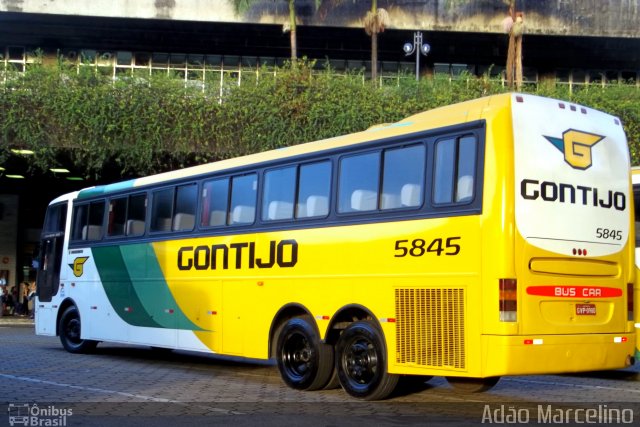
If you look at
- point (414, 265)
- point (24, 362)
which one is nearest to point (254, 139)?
point (24, 362)

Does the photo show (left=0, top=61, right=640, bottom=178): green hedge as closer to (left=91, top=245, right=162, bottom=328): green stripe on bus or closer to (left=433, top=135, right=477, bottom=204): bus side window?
(left=91, top=245, right=162, bottom=328): green stripe on bus

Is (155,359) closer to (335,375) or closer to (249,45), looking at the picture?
(335,375)

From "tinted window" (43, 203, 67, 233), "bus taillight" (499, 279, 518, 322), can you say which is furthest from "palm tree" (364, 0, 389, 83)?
"bus taillight" (499, 279, 518, 322)

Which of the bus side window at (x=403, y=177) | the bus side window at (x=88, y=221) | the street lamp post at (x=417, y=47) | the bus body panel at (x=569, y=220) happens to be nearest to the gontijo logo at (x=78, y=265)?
the bus side window at (x=88, y=221)

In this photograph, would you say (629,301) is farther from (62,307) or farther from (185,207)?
(62,307)

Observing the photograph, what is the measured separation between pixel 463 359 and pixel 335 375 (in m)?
2.69

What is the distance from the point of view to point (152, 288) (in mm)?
16500

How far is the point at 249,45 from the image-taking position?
146 ft

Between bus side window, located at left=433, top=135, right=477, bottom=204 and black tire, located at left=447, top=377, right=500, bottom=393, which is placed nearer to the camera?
bus side window, located at left=433, top=135, right=477, bottom=204

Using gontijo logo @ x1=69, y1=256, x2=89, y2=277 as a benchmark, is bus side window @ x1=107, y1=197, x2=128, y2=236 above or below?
above

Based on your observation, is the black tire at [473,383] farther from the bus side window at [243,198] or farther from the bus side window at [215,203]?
the bus side window at [215,203]

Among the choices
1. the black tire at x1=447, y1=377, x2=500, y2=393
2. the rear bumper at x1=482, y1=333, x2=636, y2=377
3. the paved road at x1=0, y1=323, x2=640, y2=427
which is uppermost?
the rear bumper at x1=482, y1=333, x2=636, y2=377

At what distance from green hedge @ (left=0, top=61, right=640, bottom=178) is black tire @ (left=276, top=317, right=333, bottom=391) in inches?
723

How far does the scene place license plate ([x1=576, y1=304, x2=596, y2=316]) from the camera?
10273 mm
